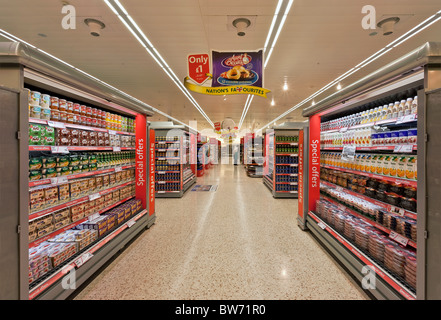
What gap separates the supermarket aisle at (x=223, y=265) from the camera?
2221mm

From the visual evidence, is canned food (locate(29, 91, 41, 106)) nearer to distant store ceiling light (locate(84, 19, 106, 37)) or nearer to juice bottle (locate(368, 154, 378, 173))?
distant store ceiling light (locate(84, 19, 106, 37))

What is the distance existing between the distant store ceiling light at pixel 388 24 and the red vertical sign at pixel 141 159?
5329 millimetres

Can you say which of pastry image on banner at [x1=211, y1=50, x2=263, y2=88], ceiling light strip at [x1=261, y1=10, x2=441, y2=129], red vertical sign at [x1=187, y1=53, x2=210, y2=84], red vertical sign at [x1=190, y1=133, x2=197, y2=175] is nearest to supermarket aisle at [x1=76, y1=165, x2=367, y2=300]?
pastry image on banner at [x1=211, y1=50, x2=263, y2=88]

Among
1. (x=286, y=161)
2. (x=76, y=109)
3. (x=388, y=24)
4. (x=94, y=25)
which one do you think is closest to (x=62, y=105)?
(x=76, y=109)

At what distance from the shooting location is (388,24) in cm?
420

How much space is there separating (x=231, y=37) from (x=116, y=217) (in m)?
4.54

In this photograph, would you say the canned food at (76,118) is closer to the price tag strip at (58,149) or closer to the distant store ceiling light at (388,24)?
the price tag strip at (58,149)

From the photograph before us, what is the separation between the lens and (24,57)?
4.90ft

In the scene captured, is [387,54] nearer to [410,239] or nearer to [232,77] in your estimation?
[232,77]

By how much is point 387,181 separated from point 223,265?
2313 millimetres

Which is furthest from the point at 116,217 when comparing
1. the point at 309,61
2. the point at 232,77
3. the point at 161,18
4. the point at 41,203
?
the point at 309,61

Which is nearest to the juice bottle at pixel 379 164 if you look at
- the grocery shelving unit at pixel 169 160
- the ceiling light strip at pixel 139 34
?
the ceiling light strip at pixel 139 34

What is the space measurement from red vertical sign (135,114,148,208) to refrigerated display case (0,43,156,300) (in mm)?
18

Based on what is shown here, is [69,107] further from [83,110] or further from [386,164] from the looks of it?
[386,164]
